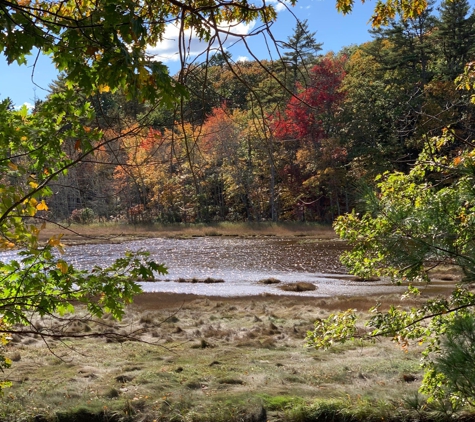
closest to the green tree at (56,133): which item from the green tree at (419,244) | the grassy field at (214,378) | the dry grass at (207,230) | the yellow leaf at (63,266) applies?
the yellow leaf at (63,266)

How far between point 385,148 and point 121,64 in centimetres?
3487

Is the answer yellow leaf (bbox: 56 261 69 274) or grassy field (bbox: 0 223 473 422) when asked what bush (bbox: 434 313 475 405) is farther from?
yellow leaf (bbox: 56 261 69 274)

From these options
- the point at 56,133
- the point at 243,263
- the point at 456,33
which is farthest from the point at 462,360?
the point at 456,33

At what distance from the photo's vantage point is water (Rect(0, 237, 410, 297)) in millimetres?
18953

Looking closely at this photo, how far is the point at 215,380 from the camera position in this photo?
738 centimetres

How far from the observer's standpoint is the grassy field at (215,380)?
6109mm

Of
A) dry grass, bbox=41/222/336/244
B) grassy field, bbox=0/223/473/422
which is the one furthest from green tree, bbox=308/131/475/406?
dry grass, bbox=41/222/336/244

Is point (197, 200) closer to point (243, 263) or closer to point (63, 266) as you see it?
point (63, 266)

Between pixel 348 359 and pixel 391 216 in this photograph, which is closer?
pixel 391 216

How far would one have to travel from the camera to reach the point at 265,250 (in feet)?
97.7

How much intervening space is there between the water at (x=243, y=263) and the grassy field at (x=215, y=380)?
7.69 metres

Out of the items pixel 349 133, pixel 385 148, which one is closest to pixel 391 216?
pixel 385 148

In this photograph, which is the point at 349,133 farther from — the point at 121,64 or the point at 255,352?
the point at 121,64

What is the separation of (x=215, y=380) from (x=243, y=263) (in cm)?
1771
